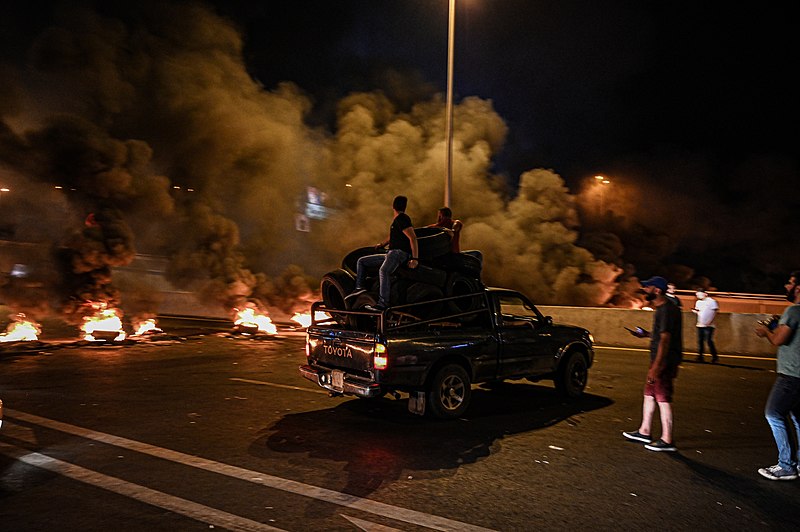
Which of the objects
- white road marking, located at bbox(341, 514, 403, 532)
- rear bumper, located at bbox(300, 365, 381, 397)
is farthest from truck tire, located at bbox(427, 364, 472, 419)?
white road marking, located at bbox(341, 514, 403, 532)

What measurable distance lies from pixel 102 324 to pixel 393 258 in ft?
32.9

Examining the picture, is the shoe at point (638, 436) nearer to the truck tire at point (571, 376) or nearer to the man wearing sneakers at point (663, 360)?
the man wearing sneakers at point (663, 360)

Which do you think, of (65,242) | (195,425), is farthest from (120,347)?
(195,425)

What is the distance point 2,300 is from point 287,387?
10.4 metres

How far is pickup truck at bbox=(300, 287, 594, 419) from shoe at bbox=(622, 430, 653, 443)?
5.84ft

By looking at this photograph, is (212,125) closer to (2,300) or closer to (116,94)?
(116,94)

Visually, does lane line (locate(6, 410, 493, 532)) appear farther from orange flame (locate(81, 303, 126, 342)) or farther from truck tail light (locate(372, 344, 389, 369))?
orange flame (locate(81, 303, 126, 342))

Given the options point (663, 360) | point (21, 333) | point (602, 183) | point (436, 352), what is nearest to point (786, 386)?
point (663, 360)

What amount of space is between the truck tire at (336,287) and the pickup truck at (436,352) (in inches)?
6.4

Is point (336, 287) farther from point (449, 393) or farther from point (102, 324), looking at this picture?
point (102, 324)

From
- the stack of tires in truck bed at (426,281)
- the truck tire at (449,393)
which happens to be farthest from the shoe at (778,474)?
the stack of tires in truck bed at (426,281)

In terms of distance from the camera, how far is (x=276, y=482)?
495 cm

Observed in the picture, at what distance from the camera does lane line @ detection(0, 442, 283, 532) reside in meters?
4.12

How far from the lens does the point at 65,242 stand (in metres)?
15.8
